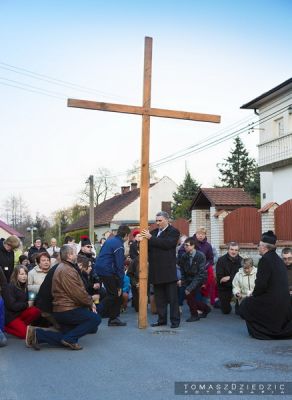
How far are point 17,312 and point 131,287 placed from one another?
13.8 feet

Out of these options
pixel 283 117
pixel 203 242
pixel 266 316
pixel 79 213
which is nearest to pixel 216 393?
pixel 266 316

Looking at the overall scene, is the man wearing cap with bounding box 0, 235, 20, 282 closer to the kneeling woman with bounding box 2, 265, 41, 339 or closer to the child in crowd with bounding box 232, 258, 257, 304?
the kneeling woman with bounding box 2, 265, 41, 339

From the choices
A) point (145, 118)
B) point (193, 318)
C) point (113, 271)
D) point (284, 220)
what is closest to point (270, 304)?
point (193, 318)

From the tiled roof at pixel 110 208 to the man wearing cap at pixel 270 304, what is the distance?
4995cm

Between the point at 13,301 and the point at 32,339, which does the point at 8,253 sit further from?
the point at 32,339

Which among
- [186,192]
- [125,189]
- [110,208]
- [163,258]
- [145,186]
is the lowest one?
[163,258]

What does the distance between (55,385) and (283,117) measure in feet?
81.2

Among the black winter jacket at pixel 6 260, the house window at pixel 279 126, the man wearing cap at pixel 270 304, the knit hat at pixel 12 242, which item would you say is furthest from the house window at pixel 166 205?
the man wearing cap at pixel 270 304

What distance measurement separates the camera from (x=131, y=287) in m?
13.1

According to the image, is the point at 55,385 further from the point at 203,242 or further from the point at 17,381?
the point at 203,242

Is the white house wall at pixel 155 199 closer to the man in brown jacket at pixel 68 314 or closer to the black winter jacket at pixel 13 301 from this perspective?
the black winter jacket at pixel 13 301

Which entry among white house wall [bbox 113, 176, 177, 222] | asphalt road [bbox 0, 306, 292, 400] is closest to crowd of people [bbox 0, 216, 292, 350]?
asphalt road [bbox 0, 306, 292, 400]

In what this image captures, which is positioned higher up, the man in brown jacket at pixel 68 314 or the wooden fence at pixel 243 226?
the wooden fence at pixel 243 226

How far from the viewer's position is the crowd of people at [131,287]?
817 cm
